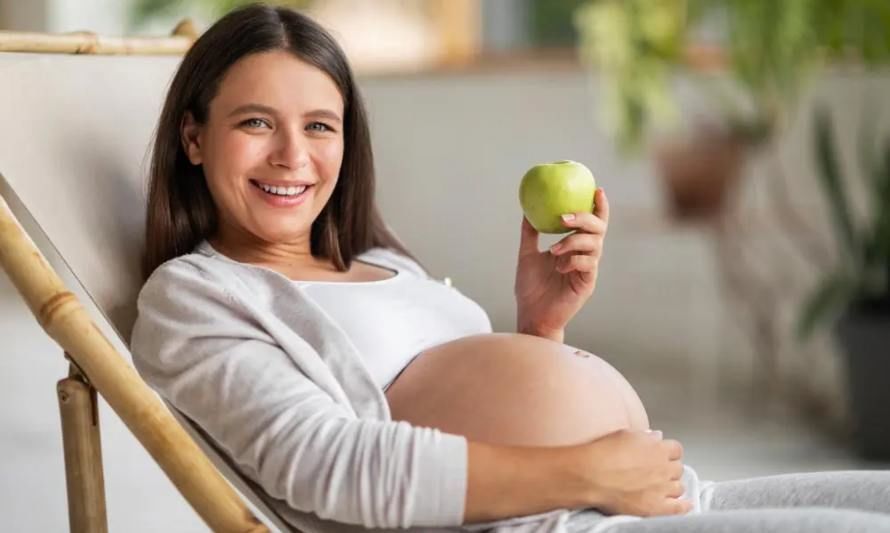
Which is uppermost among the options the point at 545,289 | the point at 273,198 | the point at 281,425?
the point at 273,198

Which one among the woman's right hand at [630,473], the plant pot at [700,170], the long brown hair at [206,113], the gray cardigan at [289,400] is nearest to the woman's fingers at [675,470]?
the woman's right hand at [630,473]

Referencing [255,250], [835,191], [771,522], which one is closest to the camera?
[771,522]

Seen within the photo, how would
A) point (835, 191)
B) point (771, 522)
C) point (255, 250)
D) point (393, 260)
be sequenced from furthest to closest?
point (835, 191) < point (393, 260) < point (255, 250) < point (771, 522)

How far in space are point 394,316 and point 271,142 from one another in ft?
0.71

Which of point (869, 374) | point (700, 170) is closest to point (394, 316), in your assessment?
point (869, 374)

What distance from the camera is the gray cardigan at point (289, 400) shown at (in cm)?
117

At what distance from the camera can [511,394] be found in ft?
4.23

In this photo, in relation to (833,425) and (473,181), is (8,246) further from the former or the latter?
(473,181)

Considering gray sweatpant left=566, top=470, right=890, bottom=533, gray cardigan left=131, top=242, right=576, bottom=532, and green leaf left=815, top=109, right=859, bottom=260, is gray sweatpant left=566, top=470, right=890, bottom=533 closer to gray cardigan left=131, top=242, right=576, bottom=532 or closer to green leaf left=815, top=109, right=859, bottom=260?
gray cardigan left=131, top=242, right=576, bottom=532

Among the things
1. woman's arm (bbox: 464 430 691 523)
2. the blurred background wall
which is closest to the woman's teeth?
woman's arm (bbox: 464 430 691 523)

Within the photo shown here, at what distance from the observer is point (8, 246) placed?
4.32ft

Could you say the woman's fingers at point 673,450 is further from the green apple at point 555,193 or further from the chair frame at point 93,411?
the chair frame at point 93,411

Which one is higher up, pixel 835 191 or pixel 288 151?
pixel 835 191

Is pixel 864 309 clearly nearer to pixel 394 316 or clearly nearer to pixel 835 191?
pixel 835 191
